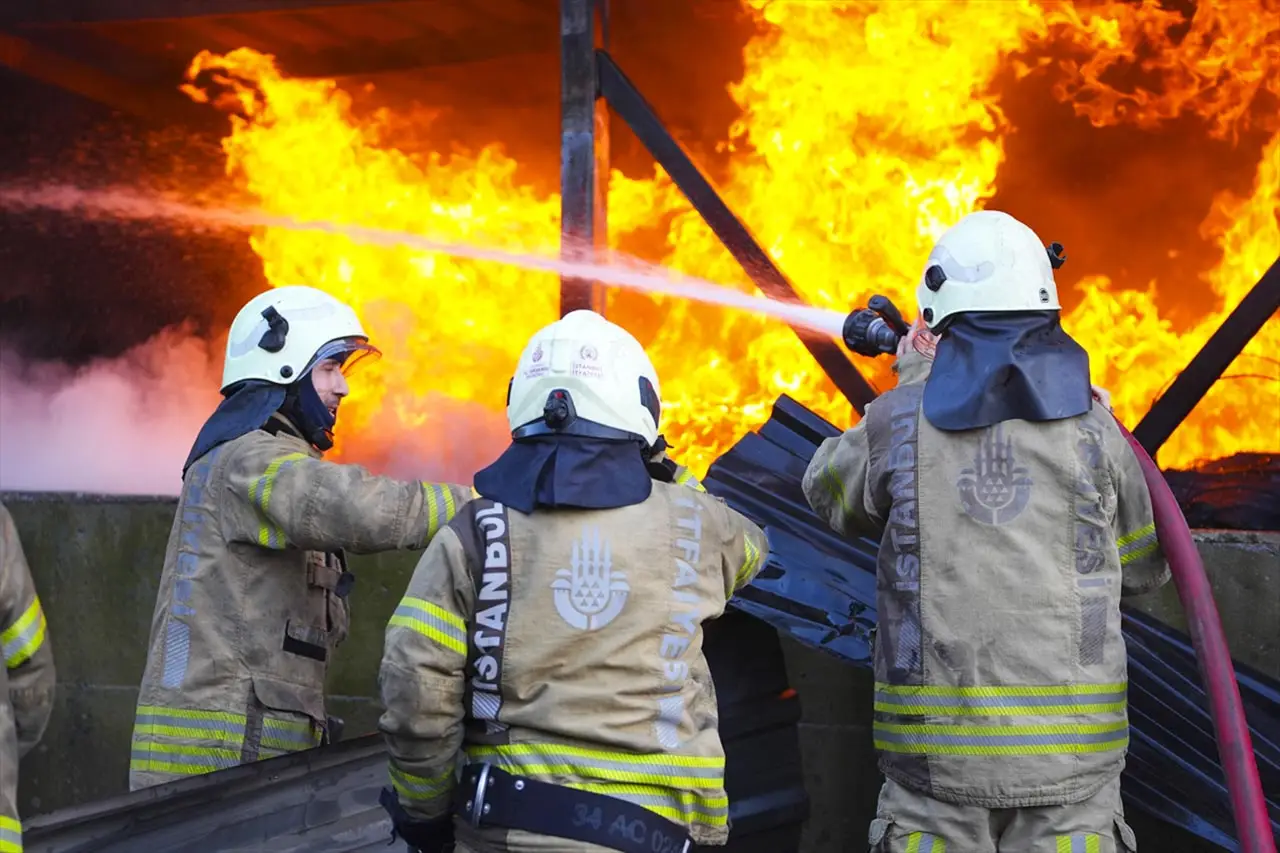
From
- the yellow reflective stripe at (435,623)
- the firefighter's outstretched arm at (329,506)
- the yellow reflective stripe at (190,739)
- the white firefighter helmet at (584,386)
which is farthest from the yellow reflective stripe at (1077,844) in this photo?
the yellow reflective stripe at (190,739)

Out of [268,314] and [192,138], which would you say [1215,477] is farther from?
[192,138]

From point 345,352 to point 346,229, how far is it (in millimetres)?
4643

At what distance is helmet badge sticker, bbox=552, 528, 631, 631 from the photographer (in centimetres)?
251

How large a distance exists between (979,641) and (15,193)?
8315 millimetres

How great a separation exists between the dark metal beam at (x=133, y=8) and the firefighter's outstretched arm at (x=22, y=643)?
15.7ft

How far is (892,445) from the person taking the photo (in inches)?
117

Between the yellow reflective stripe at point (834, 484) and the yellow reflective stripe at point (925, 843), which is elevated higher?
the yellow reflective stripe at point (834, 484)

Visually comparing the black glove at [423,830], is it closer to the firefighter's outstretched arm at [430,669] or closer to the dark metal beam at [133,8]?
the firefighter's outstretched arm at [430,669]

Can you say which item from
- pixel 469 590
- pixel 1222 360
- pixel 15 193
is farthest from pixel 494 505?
pixel 15 193

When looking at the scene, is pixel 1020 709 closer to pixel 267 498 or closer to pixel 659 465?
pixel 659 465

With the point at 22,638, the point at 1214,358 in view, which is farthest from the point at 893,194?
the point at 22,638

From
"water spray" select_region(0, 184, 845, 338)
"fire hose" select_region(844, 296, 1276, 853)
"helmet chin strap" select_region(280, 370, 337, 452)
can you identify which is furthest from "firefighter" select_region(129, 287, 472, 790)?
"water spray" select_region(0, 184, 845, 338)

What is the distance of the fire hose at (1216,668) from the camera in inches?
108

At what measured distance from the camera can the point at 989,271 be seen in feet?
9.68
